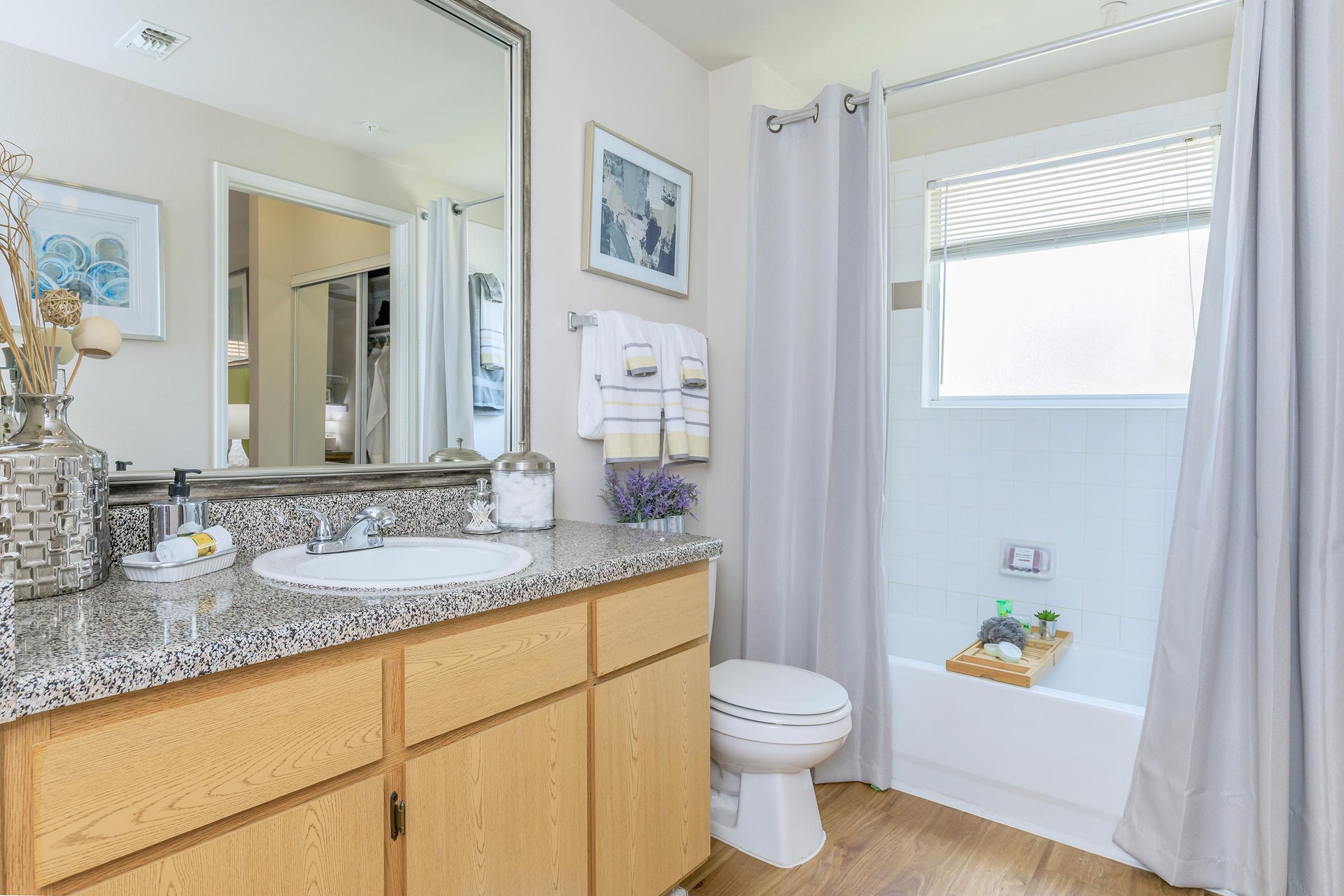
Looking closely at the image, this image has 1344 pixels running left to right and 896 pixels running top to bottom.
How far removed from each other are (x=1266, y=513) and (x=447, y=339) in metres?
1.95

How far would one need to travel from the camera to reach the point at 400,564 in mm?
1464

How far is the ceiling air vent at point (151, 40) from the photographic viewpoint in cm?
126

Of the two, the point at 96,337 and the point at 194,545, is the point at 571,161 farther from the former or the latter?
the point at 194,545

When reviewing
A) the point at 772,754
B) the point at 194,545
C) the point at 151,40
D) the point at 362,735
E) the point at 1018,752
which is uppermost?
the point at 151,40

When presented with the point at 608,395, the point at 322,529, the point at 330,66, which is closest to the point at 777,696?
the point at 608,395

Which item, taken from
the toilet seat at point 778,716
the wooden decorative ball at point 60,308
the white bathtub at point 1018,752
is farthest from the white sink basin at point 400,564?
the white bathtub at point 1018,752

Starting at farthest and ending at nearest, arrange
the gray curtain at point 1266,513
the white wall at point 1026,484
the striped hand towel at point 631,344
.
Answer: the white wall at point 1026,484, the striped hand towel at point 631,344, the gray curtain at point 1266,513

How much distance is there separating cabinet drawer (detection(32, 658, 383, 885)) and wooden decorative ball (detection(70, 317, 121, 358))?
644mm

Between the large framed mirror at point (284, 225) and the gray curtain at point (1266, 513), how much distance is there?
1.74m

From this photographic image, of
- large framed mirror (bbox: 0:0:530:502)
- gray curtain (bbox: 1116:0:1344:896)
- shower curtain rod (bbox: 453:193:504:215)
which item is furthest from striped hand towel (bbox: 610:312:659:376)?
gray curtain (bbox: 1116:0:1344:896)

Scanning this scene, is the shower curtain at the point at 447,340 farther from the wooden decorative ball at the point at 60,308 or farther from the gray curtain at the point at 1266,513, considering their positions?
the gray curtain at the point at 1266,513

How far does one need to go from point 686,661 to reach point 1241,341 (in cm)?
152

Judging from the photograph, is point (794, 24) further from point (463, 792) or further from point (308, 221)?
point (463, 792)

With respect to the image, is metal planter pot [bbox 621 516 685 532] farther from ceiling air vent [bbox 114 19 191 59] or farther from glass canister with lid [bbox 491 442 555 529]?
ceiling air vent [bbox 114 19 191 59]
